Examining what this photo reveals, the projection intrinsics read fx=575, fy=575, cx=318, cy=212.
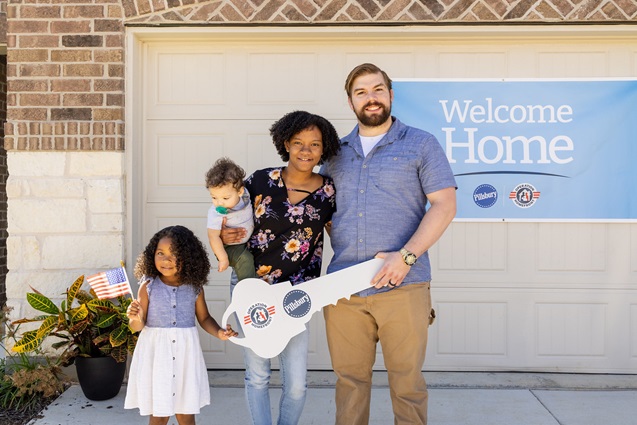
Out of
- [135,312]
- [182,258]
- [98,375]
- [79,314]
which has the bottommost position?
[98,375]

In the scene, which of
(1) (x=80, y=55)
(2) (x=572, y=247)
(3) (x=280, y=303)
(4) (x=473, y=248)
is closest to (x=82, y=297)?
(1) (x=80, y=55)

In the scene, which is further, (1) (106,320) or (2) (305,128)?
(1) (106,320)

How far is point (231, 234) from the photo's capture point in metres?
2.58

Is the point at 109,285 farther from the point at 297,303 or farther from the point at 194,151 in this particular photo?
the point at 297,303

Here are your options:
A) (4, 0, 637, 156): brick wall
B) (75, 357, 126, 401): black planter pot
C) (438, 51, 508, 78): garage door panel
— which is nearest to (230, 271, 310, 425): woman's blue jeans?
(75, 357, 126, 401): black planter pot

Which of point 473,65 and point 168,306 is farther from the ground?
point 473,65

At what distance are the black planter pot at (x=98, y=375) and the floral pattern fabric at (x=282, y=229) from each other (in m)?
1.72

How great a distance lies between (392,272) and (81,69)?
113 inches

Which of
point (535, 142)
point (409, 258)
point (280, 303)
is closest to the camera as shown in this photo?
point (409, 258)

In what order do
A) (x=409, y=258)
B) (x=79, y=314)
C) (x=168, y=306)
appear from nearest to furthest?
(x=409, y=258) → (x=168, y=306) → (x=79, y=314)

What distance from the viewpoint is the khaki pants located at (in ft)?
8.53

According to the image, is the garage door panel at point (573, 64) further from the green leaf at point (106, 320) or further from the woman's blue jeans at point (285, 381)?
the green leaf at point (106, 320)

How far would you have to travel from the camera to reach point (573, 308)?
173 inches

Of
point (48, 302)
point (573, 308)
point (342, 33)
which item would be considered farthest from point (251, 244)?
point (573, 308)
